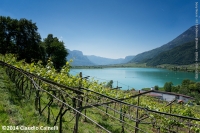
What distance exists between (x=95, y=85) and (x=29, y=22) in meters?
27.8

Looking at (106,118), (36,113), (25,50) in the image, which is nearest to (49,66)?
(36,113)

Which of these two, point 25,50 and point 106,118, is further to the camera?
point 25,50

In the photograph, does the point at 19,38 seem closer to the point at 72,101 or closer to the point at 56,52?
the point at 56,52

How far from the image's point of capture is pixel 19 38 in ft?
93.9

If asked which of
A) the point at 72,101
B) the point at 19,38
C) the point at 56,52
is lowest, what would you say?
the point at 72,101

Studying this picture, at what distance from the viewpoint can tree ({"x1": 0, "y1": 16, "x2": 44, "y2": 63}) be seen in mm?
26792

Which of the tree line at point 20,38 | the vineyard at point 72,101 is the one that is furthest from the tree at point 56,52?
the vineyard at point 72,101

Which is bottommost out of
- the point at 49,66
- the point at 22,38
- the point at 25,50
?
the point at 49,66

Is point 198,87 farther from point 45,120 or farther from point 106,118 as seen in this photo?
point 45,120

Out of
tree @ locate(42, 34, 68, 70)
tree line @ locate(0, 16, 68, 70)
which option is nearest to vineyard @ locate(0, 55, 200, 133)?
tree line @ locate(0, 16, 68, 70)

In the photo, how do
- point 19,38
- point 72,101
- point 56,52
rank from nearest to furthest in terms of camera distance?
point 72,101, point 19,38, point 56,52

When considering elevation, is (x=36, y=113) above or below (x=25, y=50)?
below

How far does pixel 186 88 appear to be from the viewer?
83.0 m

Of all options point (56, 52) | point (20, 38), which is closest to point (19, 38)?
point (20, 38)
